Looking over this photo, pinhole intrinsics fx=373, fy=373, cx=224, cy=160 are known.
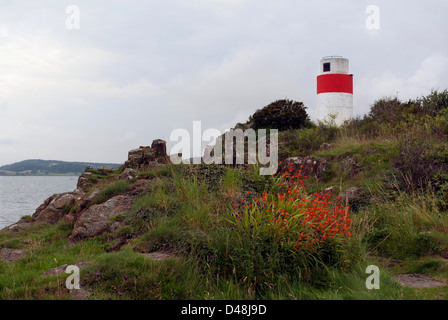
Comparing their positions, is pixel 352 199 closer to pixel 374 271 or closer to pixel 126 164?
pixel 374 271

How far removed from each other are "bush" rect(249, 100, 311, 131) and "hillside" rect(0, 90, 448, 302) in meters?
9.58

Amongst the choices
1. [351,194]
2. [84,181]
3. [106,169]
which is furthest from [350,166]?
[106,169]

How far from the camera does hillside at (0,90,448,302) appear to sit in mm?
5375

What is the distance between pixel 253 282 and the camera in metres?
5.59

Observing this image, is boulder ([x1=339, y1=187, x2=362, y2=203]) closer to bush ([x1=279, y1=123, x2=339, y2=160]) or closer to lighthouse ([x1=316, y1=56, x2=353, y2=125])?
bush ([x1=279, y1=123, x2=339, y2=160])

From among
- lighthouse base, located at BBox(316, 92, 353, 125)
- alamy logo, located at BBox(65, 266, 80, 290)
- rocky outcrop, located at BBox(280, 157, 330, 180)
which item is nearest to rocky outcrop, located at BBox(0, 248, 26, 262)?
alamy logo, located at BBox(65, 266, 80, 290)

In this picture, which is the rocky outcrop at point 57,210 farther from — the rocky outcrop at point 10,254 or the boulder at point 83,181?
the rocky outcrop at point 10,254

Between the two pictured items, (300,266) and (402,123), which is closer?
(300,266)

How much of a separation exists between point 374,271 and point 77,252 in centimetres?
553

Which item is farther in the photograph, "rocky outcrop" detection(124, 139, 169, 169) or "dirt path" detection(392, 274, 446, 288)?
"rocky outcrop" detection(124, 139, 169, 169)

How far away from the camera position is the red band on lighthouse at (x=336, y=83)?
2566cm

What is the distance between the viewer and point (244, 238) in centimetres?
596
